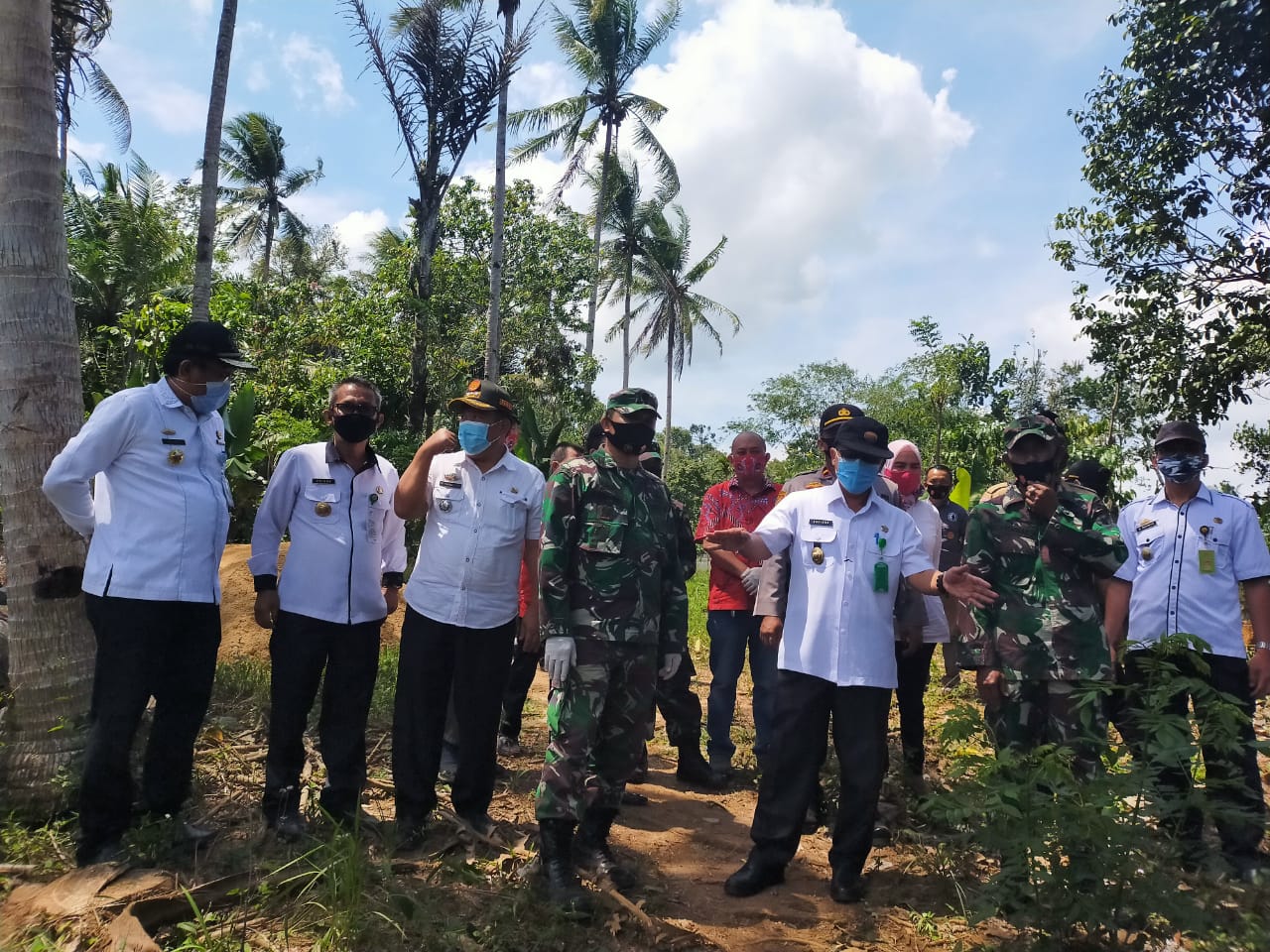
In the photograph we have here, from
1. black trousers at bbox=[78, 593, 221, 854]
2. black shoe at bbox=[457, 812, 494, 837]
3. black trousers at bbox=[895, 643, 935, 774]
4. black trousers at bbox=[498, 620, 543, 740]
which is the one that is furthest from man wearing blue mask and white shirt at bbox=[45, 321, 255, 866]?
black trousers at bbox=[895, 643, 935, 774]

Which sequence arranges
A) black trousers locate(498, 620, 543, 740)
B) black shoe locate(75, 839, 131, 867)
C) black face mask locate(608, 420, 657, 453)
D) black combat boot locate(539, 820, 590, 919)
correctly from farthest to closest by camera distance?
black trousers locate(498, 620, 543, 740) < black face mask locate(608, 420, 657, 453) < black combat boot locate(539, 820, 590, 919) < black shoe locate(75, 839, 131, 867)

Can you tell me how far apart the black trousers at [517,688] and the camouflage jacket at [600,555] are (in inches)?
67.0

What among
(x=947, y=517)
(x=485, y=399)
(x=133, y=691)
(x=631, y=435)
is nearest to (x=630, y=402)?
(x=631, y=435)

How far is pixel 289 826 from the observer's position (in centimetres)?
357

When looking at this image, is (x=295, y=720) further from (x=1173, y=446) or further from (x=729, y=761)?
(x=1173, y=446)

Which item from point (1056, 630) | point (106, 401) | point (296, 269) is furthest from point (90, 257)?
point (296, 269)

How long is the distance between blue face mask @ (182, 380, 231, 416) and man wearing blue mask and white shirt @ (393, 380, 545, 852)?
799 millimetres

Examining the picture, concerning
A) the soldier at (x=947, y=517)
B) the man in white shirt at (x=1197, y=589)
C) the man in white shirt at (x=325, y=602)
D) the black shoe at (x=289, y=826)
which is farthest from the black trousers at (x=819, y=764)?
the soldier at (x=947, y=517)

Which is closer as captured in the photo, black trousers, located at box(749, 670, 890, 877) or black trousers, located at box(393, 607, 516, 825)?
black trousers, located at box(749, 670, 890, 877)

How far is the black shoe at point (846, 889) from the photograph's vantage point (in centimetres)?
347

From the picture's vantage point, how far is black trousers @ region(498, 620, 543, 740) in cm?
520

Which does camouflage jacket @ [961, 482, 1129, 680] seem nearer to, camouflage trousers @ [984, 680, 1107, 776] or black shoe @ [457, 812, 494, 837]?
camouflage trousers @ [984, 680, 1107, 776]

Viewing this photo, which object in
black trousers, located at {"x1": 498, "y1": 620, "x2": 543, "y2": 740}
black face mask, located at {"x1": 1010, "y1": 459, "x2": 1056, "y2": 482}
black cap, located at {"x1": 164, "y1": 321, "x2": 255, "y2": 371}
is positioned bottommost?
black trousers, located at {"x1": 498, "y1": 620, "x2": 543, "y2": 740}

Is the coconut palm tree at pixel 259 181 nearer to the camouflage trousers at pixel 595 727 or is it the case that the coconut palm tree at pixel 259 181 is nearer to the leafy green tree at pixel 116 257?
the leafy green tree at pixel 116 257
